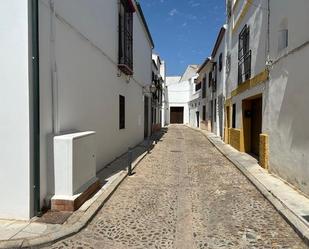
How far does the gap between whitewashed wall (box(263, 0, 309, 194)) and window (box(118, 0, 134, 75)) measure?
15.9ft

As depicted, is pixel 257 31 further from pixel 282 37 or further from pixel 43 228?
pixel 43 228

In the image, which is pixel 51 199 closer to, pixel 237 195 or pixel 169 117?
pixel 237 195

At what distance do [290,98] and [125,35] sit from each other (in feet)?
21.6

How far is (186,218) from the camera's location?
4.67 meters

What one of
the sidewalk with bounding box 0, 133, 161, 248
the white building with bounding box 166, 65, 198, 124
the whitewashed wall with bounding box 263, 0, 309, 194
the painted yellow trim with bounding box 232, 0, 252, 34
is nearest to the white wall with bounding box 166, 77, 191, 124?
the white building with bounding box 166, 65, 198, 124

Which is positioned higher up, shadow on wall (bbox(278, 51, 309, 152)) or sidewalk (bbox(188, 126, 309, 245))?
shadow on wall (bbox(278, 51, 309, 152))

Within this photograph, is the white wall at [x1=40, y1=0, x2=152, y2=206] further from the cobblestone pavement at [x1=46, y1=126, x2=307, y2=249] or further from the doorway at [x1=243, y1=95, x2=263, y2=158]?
the doorway at [x1=243, y1=95, x2=263, y2=158]

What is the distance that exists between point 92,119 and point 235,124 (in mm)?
8277

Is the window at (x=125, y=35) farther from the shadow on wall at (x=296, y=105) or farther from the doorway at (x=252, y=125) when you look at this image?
the shadow on wall at (x=296, y=105)

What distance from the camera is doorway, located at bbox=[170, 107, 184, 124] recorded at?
46156 mm

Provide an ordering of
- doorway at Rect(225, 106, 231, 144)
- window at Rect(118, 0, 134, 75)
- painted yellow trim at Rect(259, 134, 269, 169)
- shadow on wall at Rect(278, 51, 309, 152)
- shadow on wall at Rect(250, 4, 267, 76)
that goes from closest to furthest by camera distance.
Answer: shadow on wall at Rect(278, 51, 309, 152) < painted yellow trim at Rect(259, 134, 269, 169) < shadow on wall at Rect(250, 4, 267, 76) < window at Rect(118, 0, 134, 75) < doorway at Rect(225, 106, 231, 144)

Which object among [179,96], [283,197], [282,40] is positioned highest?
[179,96]

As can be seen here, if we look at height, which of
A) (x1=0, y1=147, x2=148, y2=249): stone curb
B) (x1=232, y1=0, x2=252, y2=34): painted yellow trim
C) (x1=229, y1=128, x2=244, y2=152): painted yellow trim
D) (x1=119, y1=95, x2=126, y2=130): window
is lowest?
(x1=0, y1=147, x2=148, y2=249): stone curb

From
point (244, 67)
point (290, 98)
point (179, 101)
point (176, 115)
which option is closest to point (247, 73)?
point (244, 67)
